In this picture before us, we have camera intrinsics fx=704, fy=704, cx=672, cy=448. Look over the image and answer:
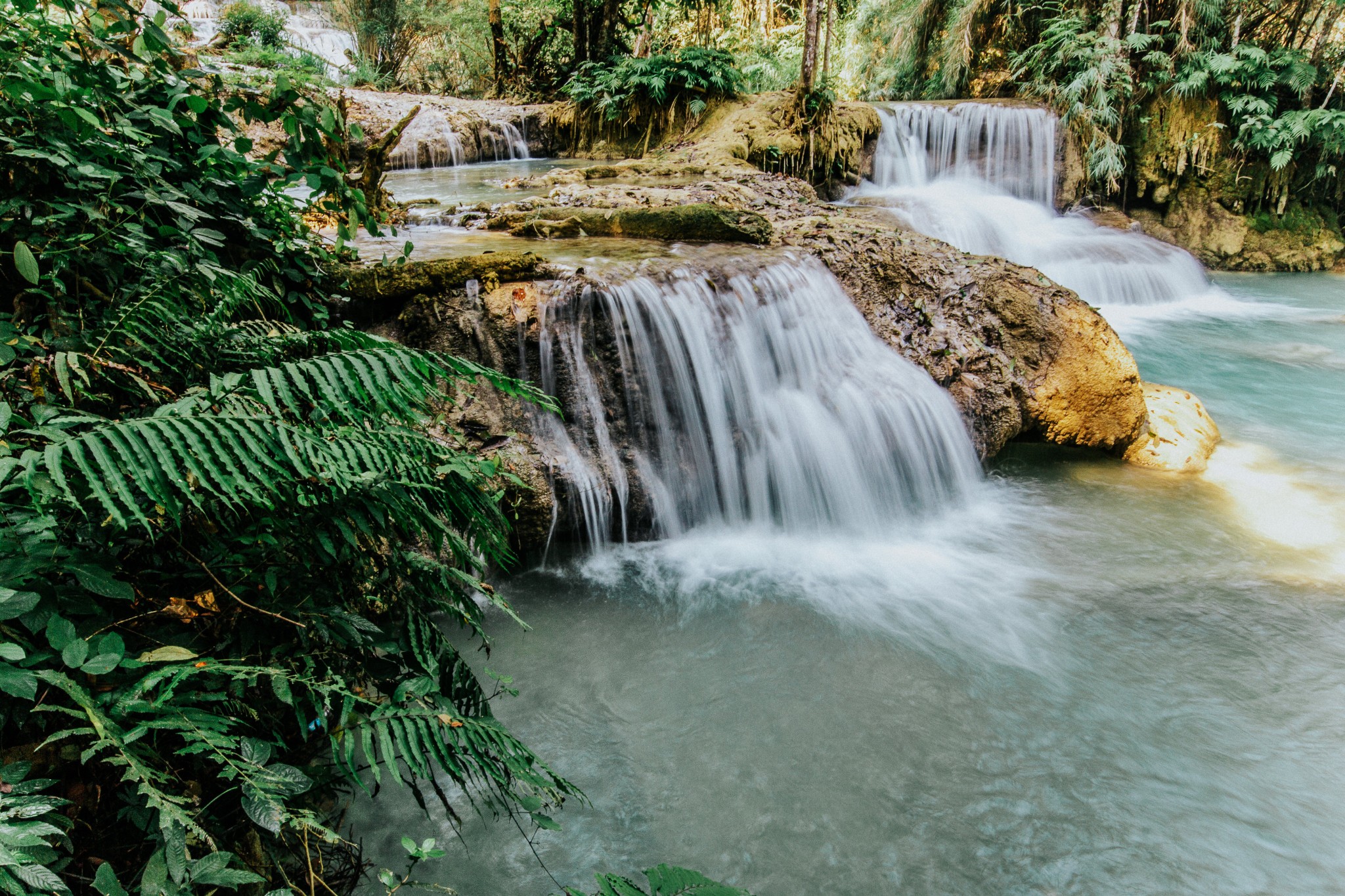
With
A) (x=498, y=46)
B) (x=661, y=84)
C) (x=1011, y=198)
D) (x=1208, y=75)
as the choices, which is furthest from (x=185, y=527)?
(x=498, y=46)

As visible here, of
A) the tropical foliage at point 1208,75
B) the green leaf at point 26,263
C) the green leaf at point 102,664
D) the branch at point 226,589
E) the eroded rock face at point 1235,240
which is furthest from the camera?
the eroded rock face at point 1235,240

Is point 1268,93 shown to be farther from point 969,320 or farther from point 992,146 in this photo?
Result: point 969,320

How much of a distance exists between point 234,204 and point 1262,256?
15879 mm

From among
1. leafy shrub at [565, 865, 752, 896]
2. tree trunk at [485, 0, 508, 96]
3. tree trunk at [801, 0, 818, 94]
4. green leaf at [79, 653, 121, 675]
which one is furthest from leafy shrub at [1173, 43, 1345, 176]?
green leaf at [79, 653, 121, 675]

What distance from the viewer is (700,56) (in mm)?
11148

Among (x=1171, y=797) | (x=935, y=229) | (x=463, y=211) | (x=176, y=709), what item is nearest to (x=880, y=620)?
(x=1171, y=797)

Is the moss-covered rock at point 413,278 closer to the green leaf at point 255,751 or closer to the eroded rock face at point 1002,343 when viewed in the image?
the eroded rock face at point 1002,343

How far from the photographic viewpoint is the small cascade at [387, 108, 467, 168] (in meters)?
10.5

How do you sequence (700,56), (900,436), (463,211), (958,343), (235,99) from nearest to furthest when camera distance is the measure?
(235,99)
(900,436)
(958,343)
(463,211)
(700,56)

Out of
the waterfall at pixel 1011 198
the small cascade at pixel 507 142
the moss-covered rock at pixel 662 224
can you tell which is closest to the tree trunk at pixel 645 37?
the small cascade at pixel 507 142

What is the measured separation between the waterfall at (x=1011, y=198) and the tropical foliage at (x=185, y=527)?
341 inches

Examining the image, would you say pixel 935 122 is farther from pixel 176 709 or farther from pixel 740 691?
pixel 176 709

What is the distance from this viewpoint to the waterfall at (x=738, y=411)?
416 cm

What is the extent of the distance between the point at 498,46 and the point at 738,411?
43.0ft
